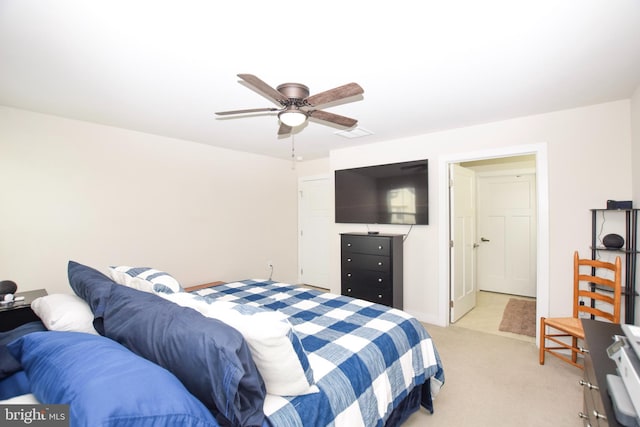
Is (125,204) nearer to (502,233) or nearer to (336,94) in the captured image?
(336,94)

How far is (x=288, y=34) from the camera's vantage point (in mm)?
1613

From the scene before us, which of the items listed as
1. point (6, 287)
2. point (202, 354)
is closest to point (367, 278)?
point (202, 354)

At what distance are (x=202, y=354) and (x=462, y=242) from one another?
3.70 meters

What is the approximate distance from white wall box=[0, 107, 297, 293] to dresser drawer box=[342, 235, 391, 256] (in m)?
1.57

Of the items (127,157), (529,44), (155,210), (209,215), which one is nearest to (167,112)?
(127,157)

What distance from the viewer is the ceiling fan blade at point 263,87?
1.52m

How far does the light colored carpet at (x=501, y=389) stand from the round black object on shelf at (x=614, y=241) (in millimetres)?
1128

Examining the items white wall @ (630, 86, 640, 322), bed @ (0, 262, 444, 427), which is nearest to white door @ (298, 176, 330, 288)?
bed @ (0, 262, 444, 427)

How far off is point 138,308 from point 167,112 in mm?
2155

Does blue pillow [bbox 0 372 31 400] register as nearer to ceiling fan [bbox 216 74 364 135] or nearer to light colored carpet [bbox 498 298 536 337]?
ceiling fan [bbox 216 74 364 135]

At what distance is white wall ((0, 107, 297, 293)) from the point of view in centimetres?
270

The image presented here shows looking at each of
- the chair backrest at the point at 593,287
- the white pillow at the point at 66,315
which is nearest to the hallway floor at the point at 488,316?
the chair backrest at the point at 593,287

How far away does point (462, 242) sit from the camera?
153 inches
